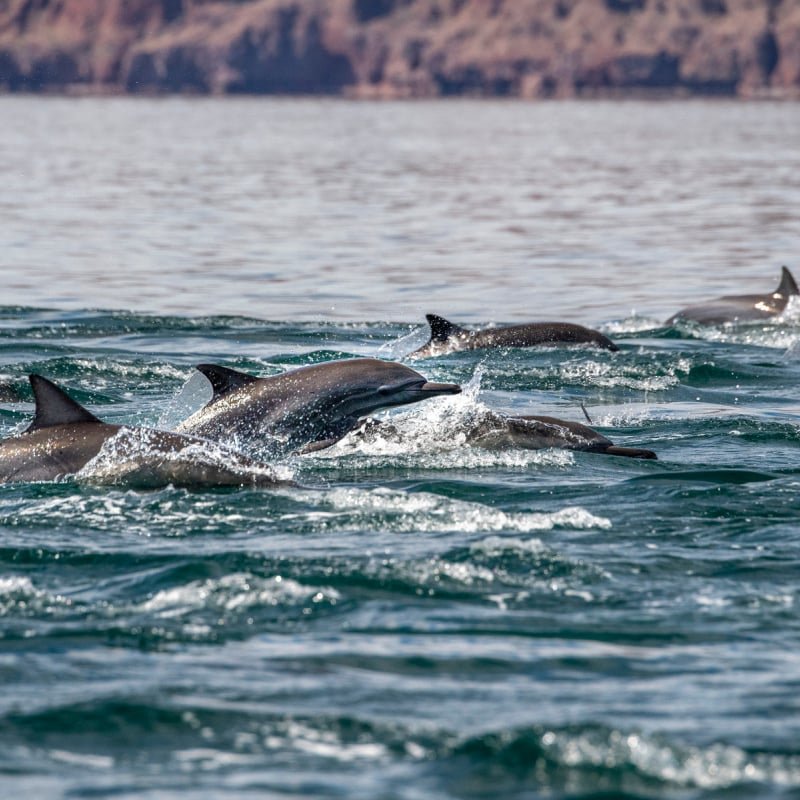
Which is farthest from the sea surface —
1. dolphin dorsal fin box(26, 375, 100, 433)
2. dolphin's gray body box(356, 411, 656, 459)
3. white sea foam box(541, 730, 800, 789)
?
dolphin dorsal fin box(26, 375, 100, 433)

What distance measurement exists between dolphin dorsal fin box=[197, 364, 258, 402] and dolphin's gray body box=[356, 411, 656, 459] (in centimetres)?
111

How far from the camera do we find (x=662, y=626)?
27.8ft

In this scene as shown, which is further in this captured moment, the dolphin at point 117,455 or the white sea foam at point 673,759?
the dolphin at point 117,455

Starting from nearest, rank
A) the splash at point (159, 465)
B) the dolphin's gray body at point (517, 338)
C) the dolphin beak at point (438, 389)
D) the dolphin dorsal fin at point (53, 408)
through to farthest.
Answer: the dolphin dorsal fin at point (53, 408) < the splash at point (159, 465) < the dolphin beak at point (438, 389) < the dolphin's gray body at point (517, 338)

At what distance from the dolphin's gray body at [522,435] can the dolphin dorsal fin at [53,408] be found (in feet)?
8.00

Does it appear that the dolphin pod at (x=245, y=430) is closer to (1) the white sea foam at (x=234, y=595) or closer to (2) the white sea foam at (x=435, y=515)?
(2) the white sea foam at (x=435, y=515)

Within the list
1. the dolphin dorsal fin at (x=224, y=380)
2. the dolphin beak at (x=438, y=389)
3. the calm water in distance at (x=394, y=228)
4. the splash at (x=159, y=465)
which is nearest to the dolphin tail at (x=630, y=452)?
the dolphin beak at (x=438, y=389)

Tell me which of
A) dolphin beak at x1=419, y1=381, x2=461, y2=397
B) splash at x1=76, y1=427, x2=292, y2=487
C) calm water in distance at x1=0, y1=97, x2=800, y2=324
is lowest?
calm water in distance at x1=0, y1=97, x2=800, y2=324

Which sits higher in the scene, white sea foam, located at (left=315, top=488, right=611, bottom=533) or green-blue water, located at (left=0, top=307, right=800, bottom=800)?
white sea foam, located at (left=315, top=488, right=611, bottom=533)

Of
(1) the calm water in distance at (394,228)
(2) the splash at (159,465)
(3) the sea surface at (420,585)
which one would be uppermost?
(2) the splash at (159,465)

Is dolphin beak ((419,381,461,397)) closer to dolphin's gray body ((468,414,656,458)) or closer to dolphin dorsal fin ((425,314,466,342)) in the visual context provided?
dolphin's gray body ((468,414,656,458))

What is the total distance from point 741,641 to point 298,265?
22528 millimetres

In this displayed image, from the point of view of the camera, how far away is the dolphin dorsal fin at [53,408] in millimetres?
10617

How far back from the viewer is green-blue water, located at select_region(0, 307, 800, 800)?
6.92 metres
